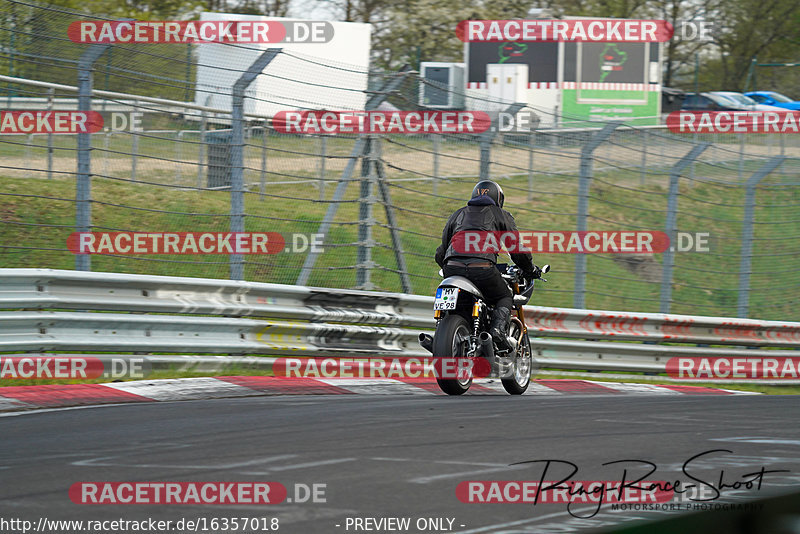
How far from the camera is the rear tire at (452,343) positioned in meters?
8.02

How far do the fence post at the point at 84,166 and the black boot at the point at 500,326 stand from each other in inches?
121

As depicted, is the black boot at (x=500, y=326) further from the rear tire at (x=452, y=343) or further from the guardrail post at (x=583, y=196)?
the guardrail post at (x=583, y=196)

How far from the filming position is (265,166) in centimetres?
955

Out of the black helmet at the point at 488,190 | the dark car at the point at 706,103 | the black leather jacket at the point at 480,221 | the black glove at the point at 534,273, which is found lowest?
the black glove at the point at 534,273

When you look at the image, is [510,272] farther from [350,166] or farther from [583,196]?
[583,196]

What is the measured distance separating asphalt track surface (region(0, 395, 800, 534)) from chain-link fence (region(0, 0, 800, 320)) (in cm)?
233

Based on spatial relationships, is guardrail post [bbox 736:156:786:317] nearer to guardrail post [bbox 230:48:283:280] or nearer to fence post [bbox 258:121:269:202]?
fence post [bbox 258:121:269:202]

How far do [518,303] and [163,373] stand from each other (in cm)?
288

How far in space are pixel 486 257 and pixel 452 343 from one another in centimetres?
79

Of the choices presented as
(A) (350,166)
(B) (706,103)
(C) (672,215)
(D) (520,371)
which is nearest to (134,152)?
(A) (350,166)

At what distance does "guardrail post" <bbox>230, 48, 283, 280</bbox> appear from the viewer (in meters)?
9.04

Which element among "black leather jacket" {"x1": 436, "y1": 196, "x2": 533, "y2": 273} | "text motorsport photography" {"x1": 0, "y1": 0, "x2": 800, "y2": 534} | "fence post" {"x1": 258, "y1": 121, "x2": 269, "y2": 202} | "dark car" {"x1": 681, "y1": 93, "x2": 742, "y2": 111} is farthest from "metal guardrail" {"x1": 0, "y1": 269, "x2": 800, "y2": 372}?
"dark car" {"x1": 681, "y1": 93, "x2": 742, "y2": 111}

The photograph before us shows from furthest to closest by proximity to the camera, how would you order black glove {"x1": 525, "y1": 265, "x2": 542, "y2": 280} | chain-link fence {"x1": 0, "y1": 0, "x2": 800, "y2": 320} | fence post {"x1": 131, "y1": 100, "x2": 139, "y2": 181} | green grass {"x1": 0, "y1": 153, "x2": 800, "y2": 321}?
green grass {"x1": 0, "y1": 153, "x2": 800, "y2": 321}, fence post {"x1": 131, "y1": 100, "x2": 139, "y2": 181}, black glove {"x1": 525, "y1": 265, "x2": 542, "y2": 280}, chain-link fence {"x1": 0, "y1": 0, "x2": 800, "y2": 320}

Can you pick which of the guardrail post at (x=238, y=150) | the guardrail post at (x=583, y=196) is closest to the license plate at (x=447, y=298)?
the guardrail post at (x=238, y=150)
